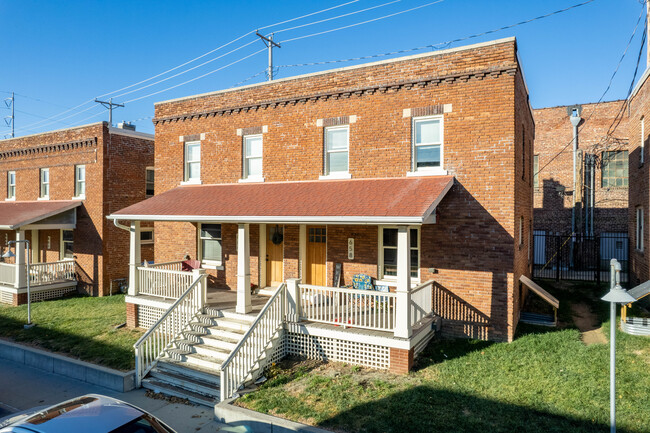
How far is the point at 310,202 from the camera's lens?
34.9ft

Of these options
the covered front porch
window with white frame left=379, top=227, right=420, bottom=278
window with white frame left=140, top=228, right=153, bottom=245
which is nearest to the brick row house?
window with white frame left=379, top=227, right=420, bottom=278

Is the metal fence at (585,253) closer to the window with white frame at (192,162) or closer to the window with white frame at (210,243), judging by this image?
the window with white frame at (210,243)

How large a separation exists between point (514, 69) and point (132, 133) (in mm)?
16339

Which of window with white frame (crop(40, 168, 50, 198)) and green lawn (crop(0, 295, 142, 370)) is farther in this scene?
window with white frame (crop(40, 168, 50, 198))

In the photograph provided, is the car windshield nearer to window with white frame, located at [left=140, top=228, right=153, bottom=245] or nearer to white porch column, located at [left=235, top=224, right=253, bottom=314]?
white porch column, located at [left=235, top=224, right=253, bottom=314]

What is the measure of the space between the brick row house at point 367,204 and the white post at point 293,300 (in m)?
0.03

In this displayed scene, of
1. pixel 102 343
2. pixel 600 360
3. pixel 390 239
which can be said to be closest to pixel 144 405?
pixel 102 343

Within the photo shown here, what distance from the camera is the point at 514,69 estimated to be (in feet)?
32.9

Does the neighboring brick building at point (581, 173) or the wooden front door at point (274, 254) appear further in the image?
the neighboring brick building at point (581, 173)

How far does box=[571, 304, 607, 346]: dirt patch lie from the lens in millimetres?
10289

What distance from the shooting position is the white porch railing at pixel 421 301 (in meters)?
9.27

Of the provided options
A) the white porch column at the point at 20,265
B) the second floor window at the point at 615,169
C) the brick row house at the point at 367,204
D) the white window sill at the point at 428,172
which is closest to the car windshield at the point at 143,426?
the brick row house at the point at 367,204

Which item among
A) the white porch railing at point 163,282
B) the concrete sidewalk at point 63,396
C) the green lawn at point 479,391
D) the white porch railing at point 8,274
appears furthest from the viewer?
the white porch railing at point 8,274

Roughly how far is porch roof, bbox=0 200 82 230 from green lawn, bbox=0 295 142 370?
132 inches
